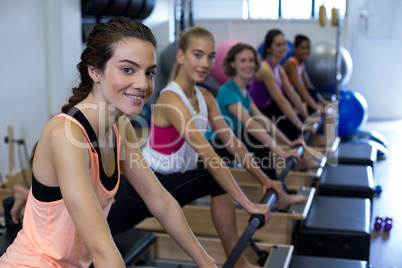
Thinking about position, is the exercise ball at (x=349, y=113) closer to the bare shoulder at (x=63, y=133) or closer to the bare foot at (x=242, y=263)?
the bare foot at (x=242, y=263)

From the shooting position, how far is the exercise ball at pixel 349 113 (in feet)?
17.6

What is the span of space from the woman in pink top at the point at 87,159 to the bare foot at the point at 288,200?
4.68 feet

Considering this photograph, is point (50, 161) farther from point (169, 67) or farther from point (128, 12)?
point (169, 67)

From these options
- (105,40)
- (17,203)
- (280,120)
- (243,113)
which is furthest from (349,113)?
(105,40)

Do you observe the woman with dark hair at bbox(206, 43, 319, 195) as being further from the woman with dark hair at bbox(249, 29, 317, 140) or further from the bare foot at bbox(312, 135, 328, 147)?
the bare foot at bbox(312, 135, 328, 147)

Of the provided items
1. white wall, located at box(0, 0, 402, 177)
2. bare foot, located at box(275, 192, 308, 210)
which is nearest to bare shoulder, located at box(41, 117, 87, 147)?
bare foot, located at box(275, 192, 308, 210)

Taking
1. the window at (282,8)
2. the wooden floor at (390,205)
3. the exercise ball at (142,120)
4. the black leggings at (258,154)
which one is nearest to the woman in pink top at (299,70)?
the wooden floor at (390,205)

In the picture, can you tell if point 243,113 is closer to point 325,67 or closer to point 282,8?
point 325,67

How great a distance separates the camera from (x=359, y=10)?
7.46 metres

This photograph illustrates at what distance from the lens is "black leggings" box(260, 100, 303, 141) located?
3.81 meters

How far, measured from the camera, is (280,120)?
3824mm

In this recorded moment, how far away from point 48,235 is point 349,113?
4.61 metres

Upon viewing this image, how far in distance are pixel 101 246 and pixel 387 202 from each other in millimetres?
3043

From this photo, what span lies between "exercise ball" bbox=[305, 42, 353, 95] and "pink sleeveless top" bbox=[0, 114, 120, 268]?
16.7 feet
